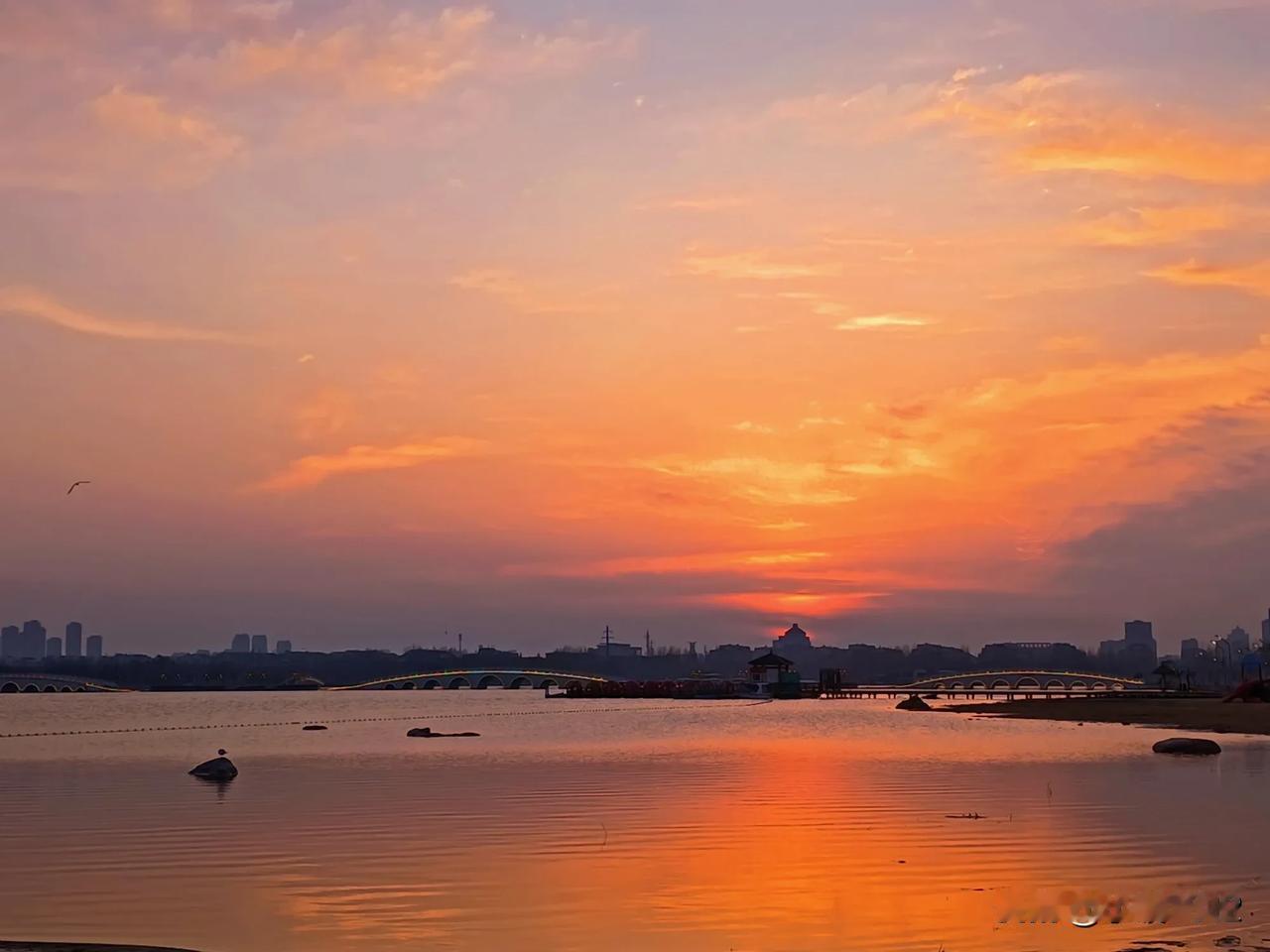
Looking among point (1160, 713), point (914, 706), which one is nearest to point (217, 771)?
point (1160, 713)

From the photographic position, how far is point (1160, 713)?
12438 cm

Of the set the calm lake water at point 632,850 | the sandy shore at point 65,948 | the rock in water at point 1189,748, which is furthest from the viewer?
the rock in water at point 1189,748

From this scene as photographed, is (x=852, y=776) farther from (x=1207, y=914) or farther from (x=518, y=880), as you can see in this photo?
(x=1207, y=914)

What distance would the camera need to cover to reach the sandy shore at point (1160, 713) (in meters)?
98.8

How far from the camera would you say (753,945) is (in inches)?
933

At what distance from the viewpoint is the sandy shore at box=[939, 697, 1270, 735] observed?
9881 centimetres

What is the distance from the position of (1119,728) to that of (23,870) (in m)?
86.5

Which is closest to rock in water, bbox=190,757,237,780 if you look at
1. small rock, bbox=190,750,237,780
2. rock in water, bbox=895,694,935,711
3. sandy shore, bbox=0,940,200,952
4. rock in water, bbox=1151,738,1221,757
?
small rock, bbox=190,750,237,780

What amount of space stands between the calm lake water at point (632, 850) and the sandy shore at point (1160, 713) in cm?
2588

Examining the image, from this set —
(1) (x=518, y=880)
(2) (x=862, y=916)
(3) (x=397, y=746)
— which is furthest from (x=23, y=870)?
(3) (x=397, y=746)

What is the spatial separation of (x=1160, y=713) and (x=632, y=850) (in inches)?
3940

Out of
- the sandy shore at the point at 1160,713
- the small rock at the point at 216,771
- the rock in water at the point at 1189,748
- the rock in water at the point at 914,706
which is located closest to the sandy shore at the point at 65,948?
the small rock at the point at 216,771

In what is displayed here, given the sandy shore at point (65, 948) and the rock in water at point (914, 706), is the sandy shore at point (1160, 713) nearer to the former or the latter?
the rock in water at point (914, 706)

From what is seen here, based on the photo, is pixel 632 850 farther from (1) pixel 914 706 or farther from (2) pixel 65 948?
(1) pixel 914 706
